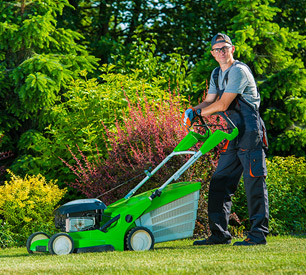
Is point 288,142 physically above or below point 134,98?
below

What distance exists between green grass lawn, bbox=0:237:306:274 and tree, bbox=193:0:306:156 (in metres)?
5.43

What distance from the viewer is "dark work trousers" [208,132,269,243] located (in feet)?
17.1

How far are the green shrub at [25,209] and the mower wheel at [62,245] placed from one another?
222 cm

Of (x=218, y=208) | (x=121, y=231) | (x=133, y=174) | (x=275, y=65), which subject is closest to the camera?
(x=121, y=231)

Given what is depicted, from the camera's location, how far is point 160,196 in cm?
538

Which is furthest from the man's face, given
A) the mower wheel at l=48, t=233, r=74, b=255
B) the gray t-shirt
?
the mower wheel at l=48, t=233, r=74, b=255

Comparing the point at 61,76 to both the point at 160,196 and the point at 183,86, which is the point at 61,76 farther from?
the point at 160,196

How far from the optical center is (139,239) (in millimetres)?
5113

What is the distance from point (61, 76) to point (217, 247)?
5.05m

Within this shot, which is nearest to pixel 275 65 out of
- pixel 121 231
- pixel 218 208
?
pixel 218 208

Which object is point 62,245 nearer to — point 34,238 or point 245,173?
point 34,238

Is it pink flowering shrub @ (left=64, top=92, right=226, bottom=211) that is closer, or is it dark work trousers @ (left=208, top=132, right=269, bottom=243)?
dark work trousers @ (left=208, top=132, right=269, bottom=243)

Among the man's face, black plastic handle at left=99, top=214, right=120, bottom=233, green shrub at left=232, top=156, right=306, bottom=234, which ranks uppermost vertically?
the man's face

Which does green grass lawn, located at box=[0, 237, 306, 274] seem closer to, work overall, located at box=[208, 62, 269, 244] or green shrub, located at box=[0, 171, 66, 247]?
work overall, located at box=[208, 62, 269, 244]
